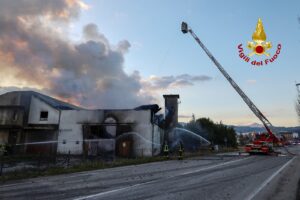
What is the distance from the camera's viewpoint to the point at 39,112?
134ft

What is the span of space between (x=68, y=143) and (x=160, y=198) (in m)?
32.7

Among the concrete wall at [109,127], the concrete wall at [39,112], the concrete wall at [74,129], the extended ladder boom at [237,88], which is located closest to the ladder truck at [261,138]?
the extended ladder boom at [237,88]

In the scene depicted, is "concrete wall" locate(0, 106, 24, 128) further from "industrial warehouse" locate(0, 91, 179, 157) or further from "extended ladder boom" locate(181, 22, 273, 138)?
"extended ladder boom" locate(181, 22, 273, 138)

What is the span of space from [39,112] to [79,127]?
6.41 m

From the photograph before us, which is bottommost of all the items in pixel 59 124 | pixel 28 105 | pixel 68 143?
pixel 68 143

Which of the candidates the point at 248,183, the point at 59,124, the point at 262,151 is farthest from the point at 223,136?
the point at 248,183

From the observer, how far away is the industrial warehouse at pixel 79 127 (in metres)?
37.2

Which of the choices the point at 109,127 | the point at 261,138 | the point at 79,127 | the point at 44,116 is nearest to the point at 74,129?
the point at 79,127

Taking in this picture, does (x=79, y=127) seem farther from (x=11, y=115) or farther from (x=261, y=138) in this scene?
(x=261, y=138)

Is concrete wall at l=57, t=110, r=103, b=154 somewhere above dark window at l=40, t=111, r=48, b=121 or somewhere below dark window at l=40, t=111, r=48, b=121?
below

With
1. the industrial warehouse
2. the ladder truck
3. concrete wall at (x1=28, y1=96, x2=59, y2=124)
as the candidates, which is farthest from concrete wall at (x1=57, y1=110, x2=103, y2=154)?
the ladder truck

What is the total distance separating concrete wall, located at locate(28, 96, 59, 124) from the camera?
132 feet

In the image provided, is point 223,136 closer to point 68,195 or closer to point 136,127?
point 136,127

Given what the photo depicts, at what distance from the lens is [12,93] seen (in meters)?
40.9
